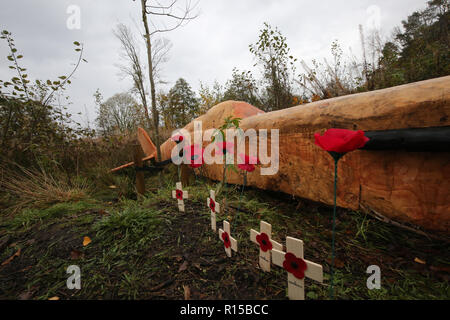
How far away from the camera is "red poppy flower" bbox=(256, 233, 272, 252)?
42.9 inches

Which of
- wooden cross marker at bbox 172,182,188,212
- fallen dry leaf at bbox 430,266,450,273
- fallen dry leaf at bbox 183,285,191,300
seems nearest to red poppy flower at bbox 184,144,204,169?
wooden cross marker at bbox 172,182,188,212

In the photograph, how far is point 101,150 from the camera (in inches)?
197

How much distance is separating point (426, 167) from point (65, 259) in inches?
103

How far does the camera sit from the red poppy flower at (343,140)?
2.62 feet

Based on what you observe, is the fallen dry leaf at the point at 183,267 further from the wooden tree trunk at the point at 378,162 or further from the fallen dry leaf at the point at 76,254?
the wooden tree trunk at the point at 378,162

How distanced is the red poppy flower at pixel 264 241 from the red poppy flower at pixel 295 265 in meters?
0.14

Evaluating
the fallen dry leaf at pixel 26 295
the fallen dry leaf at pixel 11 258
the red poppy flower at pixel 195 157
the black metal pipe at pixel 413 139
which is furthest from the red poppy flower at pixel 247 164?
the fallen dry leaf at pixel 11 258

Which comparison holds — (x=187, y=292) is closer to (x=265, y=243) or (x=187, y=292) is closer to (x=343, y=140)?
(x=265, y=243)

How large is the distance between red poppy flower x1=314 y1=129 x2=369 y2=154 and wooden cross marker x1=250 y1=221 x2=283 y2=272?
502mm

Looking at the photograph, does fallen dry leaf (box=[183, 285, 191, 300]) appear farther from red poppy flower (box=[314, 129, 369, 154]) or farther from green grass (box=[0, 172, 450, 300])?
red poppy flower (box=[314, 129, 369, 154])

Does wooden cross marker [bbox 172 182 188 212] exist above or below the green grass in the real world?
above

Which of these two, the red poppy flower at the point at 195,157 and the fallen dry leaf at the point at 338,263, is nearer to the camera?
the fallen dry leaf at the point at 338,263
